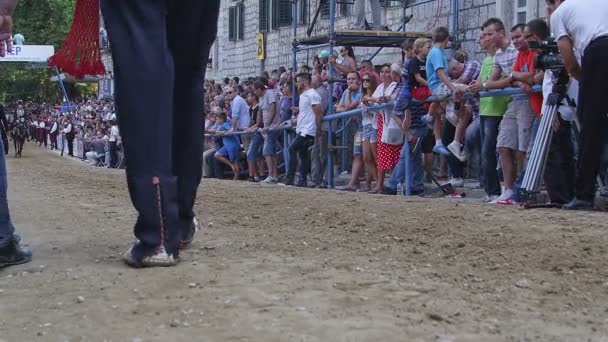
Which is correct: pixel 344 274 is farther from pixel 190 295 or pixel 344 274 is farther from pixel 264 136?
pixel 264 136

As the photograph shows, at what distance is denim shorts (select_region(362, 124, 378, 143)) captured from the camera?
35.7 ft

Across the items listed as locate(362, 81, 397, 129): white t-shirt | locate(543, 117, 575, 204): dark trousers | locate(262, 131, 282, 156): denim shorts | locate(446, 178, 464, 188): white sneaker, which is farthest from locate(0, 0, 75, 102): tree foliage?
locate(543, 117, 575, 204): dark trousers

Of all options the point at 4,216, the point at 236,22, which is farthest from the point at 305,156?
the point at 236,22

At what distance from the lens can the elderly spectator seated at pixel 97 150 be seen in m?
32.6

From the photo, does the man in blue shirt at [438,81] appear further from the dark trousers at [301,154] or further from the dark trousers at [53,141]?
the dark trousers at [53,141]

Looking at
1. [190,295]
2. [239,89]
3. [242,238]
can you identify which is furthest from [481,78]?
[239,89]

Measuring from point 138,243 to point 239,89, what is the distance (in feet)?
45.9

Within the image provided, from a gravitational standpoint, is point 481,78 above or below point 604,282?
above

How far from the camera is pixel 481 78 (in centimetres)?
899

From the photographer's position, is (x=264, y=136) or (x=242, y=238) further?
(x=264, y=136)

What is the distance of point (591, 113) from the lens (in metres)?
6.29

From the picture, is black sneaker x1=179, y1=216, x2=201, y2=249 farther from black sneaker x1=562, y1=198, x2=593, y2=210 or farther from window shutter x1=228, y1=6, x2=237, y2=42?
window shutter x1=228, y1=6, x2=237, y2=42

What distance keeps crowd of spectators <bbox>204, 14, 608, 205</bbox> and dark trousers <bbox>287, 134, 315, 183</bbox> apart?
17 mm

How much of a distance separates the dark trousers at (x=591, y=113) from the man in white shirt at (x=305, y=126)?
21.9ft
